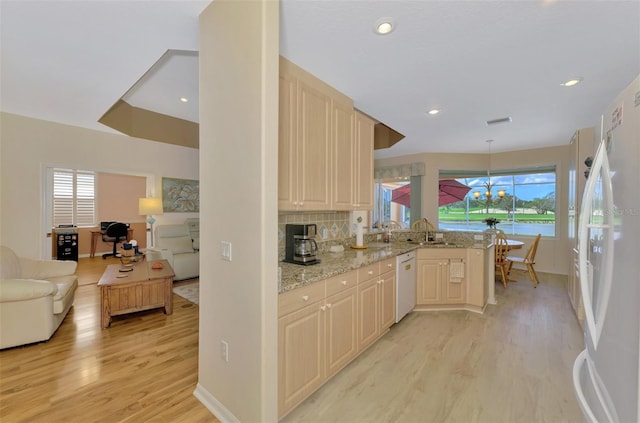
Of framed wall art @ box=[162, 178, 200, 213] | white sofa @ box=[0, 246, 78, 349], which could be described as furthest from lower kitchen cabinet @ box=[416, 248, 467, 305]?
framed wall art @ box=[162, 178, 200, 213]

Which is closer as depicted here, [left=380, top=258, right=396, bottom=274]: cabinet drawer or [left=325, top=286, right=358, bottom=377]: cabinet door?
[left=325, top=286, right=358, bottom=377]: cabinet door

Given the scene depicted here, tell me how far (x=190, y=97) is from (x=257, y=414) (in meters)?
3.92

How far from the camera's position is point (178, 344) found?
268 centimetres

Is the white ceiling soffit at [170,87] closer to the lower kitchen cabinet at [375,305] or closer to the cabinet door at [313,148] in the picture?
the cabinet door at [313,148]

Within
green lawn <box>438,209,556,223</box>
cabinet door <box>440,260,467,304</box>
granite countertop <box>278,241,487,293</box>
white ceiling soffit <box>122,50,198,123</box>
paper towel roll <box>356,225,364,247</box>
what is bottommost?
cabinet door <box>440,260,467,304</box>

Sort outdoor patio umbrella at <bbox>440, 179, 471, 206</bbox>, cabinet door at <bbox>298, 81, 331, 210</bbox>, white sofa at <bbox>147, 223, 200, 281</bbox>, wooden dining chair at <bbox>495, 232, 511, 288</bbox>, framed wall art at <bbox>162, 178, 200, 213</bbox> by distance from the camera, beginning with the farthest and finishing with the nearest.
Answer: outdoor patio umbrella at <bbox>440, 179, 471, 206</bbox> → framed wall art at <bbox>162, 178, 200, 213</bbox> → white sofa at <bbox>147, 223, 200, 281</bbox> → wooden dining chair at <bbox>495, 232, 511, 288</bbox> → cabinet door at <bbox>298, 81, 331, 210</bbox>

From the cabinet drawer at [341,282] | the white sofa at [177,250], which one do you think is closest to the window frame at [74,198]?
the white sofa at [177,250]

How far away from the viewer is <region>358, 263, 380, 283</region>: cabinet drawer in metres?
2.40

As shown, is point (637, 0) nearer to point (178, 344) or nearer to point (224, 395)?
point (224, 395)

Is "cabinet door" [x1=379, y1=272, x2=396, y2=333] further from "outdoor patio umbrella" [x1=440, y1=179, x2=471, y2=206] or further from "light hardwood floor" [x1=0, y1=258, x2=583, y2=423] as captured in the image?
"outdoor patio umbrella" [x1=440, y1=179, x2=471, y2=206]

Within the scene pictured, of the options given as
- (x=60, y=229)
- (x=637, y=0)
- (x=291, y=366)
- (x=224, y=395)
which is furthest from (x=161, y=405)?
(x=60, y=229)

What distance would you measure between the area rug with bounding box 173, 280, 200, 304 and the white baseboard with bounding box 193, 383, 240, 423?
215 cm

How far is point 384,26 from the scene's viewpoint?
1857 millimetres

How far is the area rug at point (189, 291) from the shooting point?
4043mm
